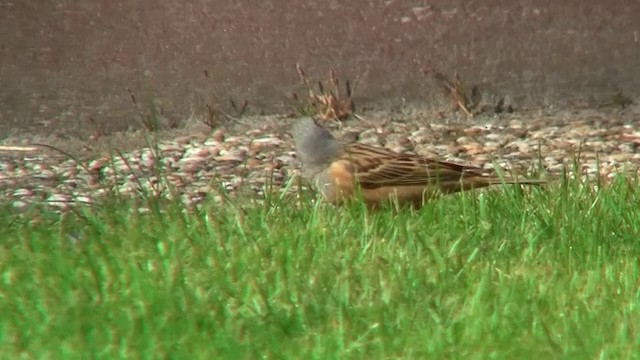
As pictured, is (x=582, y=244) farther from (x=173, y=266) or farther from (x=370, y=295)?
Answer: (x=173, y=266)

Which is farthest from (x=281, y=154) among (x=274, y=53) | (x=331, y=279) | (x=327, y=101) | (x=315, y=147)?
(x=331, y=279)

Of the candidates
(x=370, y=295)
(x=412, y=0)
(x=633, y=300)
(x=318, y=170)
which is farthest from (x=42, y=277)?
(x=412, y=0)

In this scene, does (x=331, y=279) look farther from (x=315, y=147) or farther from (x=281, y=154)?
(x=281, y=154)

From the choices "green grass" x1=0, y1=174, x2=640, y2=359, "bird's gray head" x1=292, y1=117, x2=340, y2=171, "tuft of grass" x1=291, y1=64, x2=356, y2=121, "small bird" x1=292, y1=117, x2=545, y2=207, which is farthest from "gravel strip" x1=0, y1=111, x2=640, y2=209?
"green grass" x1=0, y1=174, x2=640, y2=359

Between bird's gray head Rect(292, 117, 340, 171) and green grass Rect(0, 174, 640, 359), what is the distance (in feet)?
0.82

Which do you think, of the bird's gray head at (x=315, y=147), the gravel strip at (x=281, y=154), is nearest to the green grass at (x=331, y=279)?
the bird's gray head at (x=315, y=147)

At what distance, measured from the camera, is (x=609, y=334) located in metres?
4.44

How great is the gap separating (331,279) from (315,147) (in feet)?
5.18

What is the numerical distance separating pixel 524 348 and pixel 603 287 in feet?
2.49

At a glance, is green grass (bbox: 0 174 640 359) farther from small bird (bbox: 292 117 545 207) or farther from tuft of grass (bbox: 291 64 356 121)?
tuft of grass (bbox: 291 64 356 121)

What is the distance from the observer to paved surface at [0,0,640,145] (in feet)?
27.9

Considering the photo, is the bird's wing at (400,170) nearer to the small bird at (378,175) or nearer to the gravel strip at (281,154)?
the small bird at (378,175)

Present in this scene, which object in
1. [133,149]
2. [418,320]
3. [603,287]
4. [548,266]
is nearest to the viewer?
[418,320]

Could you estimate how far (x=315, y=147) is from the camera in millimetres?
6508
